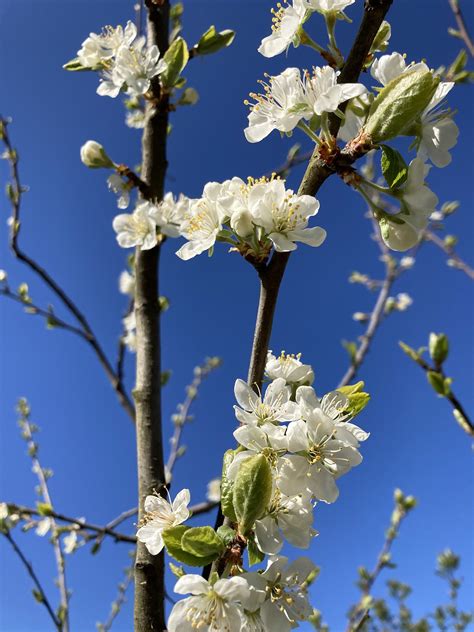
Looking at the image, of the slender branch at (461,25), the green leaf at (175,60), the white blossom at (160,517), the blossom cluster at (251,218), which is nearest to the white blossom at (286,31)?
the blossom cluster at (251,218)

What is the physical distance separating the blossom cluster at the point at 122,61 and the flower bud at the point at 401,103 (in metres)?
1.00

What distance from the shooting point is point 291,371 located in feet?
3.15

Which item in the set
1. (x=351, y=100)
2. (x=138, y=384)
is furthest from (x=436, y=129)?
(x=138, y=384)

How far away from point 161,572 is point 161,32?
1.75 meters

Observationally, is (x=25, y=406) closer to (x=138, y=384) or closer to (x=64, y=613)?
(x=64, y=613)

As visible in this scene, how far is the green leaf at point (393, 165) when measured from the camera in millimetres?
843

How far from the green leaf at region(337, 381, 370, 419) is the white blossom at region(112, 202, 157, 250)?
922 millimetres

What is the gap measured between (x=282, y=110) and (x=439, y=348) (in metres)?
0.84

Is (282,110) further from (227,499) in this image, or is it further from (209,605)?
(209,605)

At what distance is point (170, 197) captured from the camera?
182 cm

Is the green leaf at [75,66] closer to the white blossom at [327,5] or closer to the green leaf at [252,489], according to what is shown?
the white blossom at [327,5]

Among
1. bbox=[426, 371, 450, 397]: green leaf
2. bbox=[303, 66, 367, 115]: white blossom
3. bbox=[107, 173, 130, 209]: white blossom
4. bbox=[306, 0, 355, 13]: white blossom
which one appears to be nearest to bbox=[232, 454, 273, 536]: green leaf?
bbox=[303, 66, 367, 115]: white blossom

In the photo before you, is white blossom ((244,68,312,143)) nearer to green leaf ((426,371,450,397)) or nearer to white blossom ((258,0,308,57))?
white blossom ((258,0,308,57))

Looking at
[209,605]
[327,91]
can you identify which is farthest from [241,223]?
[209,605]
